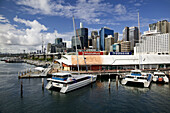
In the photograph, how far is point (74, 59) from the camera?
64125 millimetres

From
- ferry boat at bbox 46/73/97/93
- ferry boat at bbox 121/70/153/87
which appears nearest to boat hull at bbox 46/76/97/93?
ferry boat at bbox 46/73/97/93

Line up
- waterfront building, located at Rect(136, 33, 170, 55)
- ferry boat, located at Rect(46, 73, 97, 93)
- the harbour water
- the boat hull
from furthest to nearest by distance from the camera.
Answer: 1. waterfront building, located at Rect(136, 33, 170, 55)
2. ferry boat, located at Rect(46, 73, 97, 93)
3. the boat hull
4. the harbour water

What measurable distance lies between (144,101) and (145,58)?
54360mm

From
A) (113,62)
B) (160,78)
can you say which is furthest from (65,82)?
(113,62)

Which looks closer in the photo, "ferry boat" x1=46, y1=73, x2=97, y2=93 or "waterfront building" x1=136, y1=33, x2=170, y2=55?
"ferry boat" x1=46, y1=73, x2=97, y2=93

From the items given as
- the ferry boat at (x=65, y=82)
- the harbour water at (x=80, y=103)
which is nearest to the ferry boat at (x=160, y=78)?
the harbour water at (x=80, y=103)

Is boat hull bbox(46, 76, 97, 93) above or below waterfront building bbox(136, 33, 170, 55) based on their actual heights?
below

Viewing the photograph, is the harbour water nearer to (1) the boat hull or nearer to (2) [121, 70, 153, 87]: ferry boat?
(1) the boat hull

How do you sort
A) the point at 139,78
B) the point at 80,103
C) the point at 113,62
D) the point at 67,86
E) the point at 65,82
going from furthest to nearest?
the point at 113,62
the point at 139,78
the point at 65,82
the point at 67,86
the point at 80,103

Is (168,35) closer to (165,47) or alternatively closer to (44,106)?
(165,47)

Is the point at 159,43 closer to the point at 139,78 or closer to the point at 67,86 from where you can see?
the point at 139,78

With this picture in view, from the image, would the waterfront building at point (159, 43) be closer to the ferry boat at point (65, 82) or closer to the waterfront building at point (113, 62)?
the waterfront building at point (113, 62)

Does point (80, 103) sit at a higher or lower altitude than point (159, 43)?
lower

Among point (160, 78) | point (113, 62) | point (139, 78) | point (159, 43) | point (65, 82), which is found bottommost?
point (160, 78)
